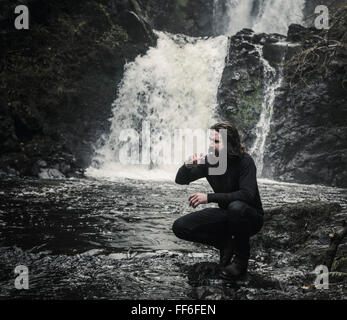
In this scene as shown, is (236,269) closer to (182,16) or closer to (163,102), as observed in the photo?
(163,102)

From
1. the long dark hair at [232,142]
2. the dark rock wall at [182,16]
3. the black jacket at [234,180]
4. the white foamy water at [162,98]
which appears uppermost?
the dark rock wall at [182,16]

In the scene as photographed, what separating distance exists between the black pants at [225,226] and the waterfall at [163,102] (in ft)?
35.4

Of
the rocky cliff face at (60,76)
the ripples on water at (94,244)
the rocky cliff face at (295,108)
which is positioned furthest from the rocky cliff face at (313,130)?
the rocky cliff face at (60,76)

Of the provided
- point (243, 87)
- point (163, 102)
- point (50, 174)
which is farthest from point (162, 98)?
point (50, 174)

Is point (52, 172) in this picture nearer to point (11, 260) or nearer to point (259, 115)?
point (11, 260)

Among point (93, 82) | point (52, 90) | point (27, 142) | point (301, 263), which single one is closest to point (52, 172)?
point (27, 142)

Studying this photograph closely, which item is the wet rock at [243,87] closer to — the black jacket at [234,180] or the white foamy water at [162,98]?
the white foamy water at [162,98]

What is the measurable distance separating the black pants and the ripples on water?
1.72 ft

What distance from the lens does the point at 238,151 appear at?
4082mm

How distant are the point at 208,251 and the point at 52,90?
531 inches

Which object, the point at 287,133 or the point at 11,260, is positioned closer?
the point at 11,260

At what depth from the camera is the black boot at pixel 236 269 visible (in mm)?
4004

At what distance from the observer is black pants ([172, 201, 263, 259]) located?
3.90m

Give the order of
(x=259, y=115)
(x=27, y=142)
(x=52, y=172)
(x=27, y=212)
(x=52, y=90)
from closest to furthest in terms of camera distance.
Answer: (x=27, y=212), (x=52, y=172), (x=27, y=142), (x=52, y=90), (x=259, y=115)
